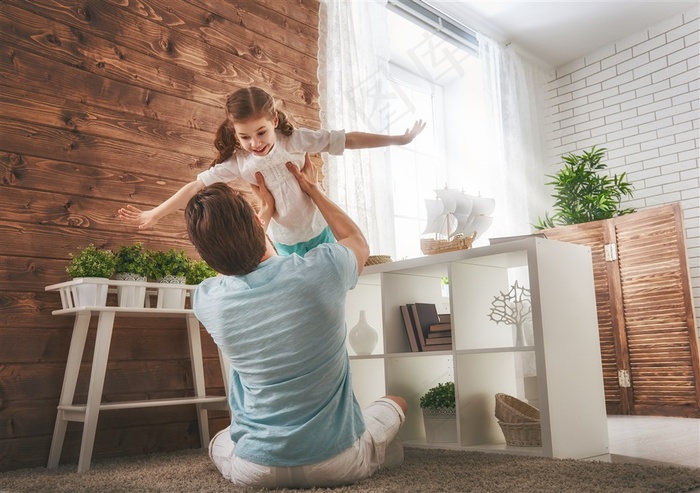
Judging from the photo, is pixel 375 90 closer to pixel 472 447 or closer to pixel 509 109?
pixel 509 109

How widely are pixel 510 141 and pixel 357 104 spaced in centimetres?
178

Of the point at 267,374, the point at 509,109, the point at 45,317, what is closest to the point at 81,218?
the point at 45,317

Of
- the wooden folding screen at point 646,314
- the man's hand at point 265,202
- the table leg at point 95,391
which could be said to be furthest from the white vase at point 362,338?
the wooden folding screen at point 646,314

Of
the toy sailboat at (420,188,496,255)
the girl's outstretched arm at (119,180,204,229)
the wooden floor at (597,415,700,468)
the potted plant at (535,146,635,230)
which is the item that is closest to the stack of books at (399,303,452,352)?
the toy sailboat at (420,188,496,255)

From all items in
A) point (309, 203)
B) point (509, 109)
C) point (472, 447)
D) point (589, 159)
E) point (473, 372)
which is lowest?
point (472, 447)

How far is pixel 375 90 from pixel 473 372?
6.65 ft

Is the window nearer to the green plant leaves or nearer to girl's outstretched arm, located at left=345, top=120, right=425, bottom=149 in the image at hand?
the green plant leaves

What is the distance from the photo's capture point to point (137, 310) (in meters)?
2.37

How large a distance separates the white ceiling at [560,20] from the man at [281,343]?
11.3ft

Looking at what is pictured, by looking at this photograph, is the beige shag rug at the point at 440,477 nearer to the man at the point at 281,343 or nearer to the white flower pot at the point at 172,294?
the man at the point at 281,343

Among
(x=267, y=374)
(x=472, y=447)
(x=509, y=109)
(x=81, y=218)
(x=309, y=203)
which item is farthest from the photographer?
(x=509, y=109)

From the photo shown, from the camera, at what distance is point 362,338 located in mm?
2967

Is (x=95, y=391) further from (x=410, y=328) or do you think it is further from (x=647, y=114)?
(x=647, y=114)

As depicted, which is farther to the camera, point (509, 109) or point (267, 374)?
point (509, 109)
